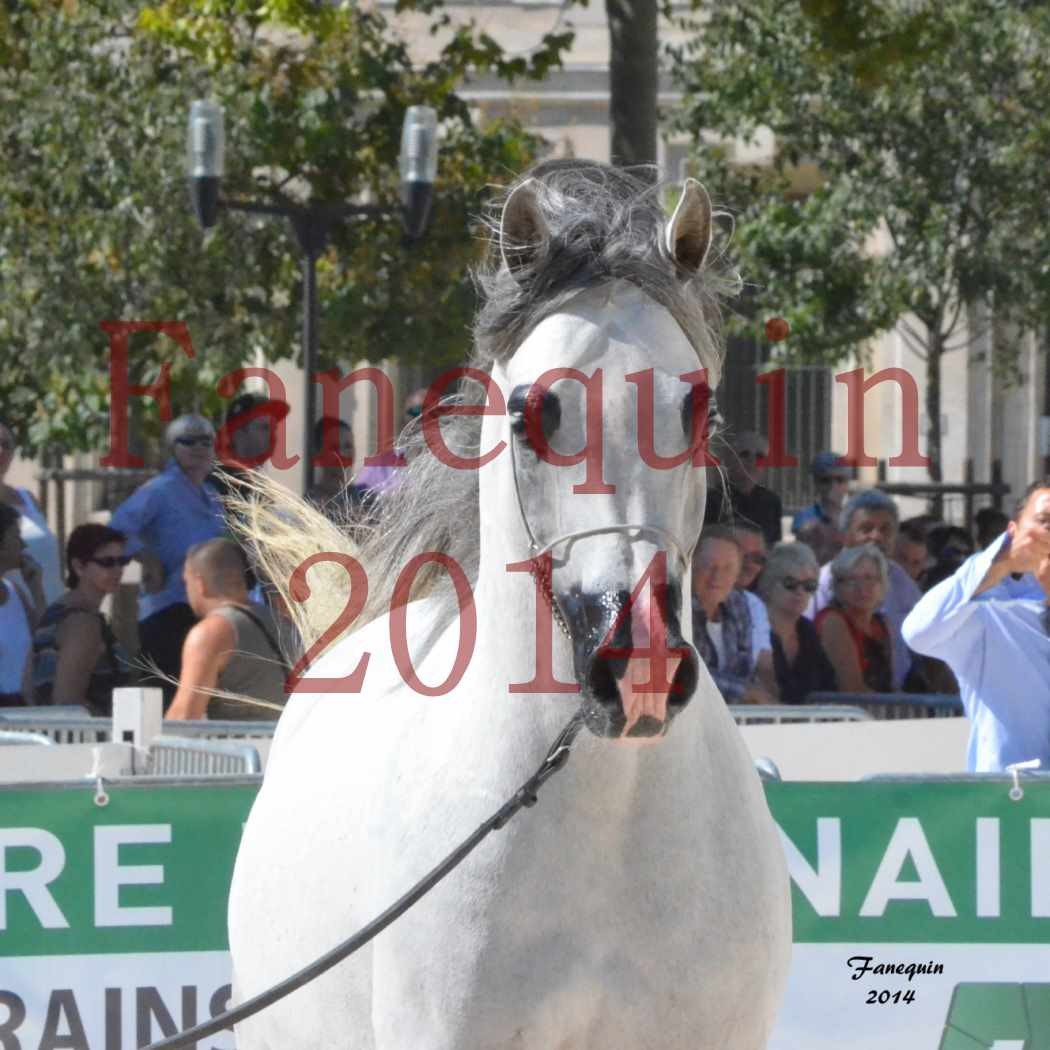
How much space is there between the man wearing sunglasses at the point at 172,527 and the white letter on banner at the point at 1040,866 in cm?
444

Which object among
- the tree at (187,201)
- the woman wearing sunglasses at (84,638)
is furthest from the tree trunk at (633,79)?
the woman wearing sunglasses at (84,638)

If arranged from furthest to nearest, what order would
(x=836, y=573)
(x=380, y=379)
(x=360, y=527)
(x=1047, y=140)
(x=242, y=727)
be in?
(x=1047, y=140) → (x=836, y=573) → (x=242, y=727) → (x=380, y=379) → (x=360, y=527)

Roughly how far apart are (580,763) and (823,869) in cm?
216

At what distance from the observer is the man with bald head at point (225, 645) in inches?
277

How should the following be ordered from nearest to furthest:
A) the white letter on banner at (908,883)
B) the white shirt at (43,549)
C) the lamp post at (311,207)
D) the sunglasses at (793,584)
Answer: the white letter on banner at (908,883) < the sunglasses at (793,584) < the white shirt at (43,549) < the lamp post at (311,207)

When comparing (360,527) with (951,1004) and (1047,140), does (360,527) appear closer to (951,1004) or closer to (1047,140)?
(951,1004)

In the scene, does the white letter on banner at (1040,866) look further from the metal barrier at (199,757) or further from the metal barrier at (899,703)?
the metal barrier at (899,703)

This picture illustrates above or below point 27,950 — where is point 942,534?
above

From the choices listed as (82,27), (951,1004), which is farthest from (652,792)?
(82,27)

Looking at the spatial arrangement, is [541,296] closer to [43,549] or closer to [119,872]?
[119,872]

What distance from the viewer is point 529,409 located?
305 centimetres

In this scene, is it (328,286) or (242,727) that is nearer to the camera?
(242,727)

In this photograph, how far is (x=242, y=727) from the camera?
6.61 metres

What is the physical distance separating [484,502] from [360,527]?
167 cm
